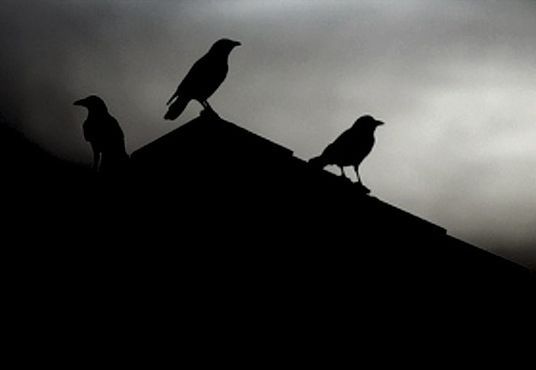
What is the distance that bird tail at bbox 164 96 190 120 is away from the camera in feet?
24.1

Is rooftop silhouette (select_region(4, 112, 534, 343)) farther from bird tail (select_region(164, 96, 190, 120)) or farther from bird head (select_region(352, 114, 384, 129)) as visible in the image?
bird head (select_region(352, 114, 384, 129))

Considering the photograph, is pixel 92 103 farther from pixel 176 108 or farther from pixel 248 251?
pixel 248 251

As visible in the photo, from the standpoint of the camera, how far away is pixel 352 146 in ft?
26.5

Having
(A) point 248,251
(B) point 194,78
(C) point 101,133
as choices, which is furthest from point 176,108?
(A) point 248,251

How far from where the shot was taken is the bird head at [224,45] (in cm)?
774

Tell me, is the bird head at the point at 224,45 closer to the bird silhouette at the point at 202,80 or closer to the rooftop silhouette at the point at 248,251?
the bird silhouette at the point at 202,80

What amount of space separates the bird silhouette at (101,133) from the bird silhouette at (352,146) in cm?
225

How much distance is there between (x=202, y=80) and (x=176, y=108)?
0.44 meters

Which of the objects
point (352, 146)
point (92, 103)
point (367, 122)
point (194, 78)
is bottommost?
point (92, 103)

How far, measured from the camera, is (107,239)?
629 centimetres

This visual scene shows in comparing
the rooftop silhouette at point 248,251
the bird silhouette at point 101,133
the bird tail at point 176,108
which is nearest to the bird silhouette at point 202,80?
the bird tail at point 176,108

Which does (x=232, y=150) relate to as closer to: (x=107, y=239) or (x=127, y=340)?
(x=107, y=239)

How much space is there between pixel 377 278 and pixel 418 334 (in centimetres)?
64

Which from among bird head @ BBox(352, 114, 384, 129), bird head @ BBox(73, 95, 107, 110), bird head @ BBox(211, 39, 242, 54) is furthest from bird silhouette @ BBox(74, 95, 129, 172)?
bird head @ BBox(352, 114, 384, 129)
